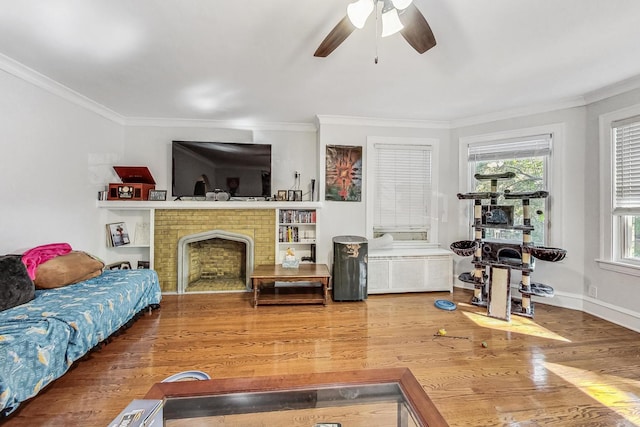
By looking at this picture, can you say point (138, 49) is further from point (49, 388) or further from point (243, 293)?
point (243, 293)

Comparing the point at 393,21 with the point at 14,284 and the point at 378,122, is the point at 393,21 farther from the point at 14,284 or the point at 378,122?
the point at 14,284

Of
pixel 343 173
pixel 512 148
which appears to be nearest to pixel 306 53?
pixel 343 173

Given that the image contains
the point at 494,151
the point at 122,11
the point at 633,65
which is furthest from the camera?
the point at 494,151

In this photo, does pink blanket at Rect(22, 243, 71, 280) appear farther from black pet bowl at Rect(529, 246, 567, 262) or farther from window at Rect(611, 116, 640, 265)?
window at Rect(611, 116, 640, 265)

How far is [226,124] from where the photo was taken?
159 inches

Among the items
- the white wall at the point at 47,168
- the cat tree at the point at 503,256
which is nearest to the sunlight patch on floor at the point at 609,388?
the cat tree at the point at 503,256

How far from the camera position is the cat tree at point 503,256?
2.91 metres

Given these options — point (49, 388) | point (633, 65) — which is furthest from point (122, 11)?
point (633, 65)

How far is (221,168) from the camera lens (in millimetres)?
3824

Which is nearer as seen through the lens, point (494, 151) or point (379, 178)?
point (494, 151)

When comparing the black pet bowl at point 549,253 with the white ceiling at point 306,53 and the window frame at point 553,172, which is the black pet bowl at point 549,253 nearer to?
the window frame at point 553,172

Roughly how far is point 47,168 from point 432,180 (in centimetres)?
471

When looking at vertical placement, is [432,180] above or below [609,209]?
above

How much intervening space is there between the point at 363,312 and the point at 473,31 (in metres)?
2.80
